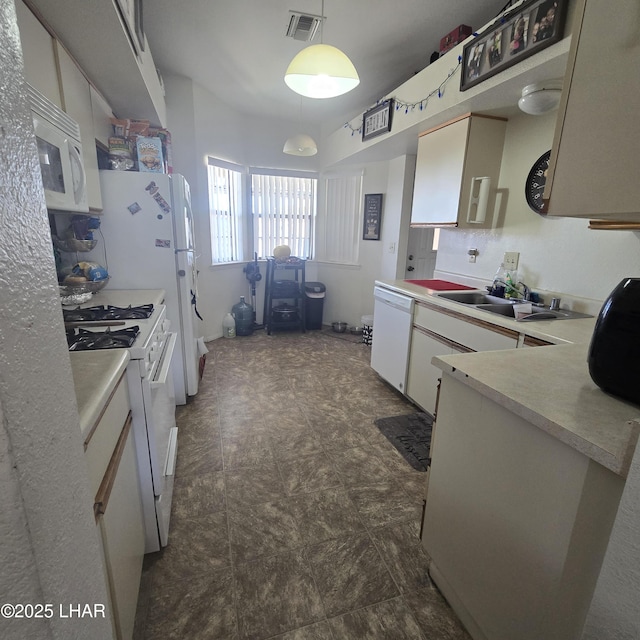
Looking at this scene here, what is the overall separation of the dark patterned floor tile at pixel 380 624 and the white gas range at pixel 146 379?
79 centimetres

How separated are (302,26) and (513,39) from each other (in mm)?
1463

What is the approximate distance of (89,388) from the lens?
0.84 meters

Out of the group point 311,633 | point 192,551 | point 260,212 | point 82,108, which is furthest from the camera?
point 260,212

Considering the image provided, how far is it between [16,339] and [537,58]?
216 cm

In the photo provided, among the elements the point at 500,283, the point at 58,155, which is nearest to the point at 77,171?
the point at 58,155

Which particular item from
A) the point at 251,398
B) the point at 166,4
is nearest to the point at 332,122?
the point at 166,4

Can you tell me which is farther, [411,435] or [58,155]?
[411,435]

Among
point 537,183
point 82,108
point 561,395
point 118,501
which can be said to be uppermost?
point 82,108

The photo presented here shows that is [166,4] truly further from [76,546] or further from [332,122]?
[76,546]

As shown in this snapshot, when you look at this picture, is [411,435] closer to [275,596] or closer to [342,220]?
[275,596]

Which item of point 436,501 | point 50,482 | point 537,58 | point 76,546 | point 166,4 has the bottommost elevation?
point 436,501

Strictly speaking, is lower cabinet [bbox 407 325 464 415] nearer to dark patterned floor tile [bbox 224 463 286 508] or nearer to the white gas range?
dark patterned floor tile [bbox 224 463 286 508]

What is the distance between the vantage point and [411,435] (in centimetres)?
227

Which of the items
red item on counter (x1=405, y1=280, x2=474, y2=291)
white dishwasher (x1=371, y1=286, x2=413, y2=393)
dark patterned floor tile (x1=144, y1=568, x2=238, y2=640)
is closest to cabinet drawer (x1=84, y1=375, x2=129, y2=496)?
dark patterned floor tile (x1=144, y1=568, x2=238, y2=640)
